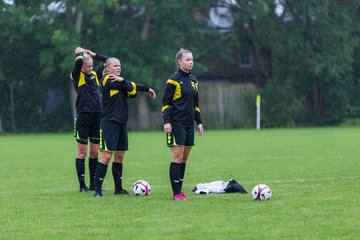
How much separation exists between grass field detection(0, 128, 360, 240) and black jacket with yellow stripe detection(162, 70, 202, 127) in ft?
3.55

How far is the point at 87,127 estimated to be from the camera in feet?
42.2

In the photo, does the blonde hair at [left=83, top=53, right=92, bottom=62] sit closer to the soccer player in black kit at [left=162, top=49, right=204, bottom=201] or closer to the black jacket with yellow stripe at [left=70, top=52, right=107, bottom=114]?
the black jacket with yellow stripe at [left=70, top=52, right=107, bottom=114]

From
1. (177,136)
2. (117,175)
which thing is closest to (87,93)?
(117,175)

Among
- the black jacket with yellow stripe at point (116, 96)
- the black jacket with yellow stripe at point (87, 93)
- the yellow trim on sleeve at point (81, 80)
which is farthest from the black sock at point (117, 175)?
the yellow trim on sleeve at point (81, 80)

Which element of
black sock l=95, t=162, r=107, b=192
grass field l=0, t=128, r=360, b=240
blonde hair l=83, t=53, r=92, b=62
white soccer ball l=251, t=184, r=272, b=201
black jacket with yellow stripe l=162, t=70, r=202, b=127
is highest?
blonde hair l=83, t=53, r=92, b=62

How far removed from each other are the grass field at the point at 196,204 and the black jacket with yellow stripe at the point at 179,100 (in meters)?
1.08

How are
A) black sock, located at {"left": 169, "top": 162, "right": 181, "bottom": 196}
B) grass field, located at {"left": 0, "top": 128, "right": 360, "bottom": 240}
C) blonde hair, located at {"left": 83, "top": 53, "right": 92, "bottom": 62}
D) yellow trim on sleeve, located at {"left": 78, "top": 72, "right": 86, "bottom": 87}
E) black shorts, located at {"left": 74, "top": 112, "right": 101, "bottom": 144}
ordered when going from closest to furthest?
grass field, located at {"left": 0, "top": 128, "right": 360, "bottom": 240} → black sock, located at {"left": 169, "top": 162, "right": 181, "bottom": 196} → blonde hair, located at {"left": 83, "top": 53, "right": 92, "bottom": 62} → yellow trim on sleeve, located at {"left": 78, "top": 72, "right": 86, "bottom": 87} → black shorts, located at {"left": 74, "top": 112, "right": 101, "bottom": 144}

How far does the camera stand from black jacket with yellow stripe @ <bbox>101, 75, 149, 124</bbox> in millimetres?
11992

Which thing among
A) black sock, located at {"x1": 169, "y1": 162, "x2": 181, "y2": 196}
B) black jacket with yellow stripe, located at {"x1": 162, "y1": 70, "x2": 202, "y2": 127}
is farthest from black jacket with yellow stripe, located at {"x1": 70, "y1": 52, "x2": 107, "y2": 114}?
black sock, located at {"x1": 169, "y1": 162, "x2": 181, "y2": 196}

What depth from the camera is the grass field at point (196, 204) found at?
8.41 metres

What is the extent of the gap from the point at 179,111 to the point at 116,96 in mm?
1091

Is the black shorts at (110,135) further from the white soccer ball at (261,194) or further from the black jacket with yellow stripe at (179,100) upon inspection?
the white soccer ball at (261,194)

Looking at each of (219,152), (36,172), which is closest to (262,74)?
(219,152)

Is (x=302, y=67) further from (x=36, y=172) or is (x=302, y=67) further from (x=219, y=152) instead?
(x=36, y=172)
